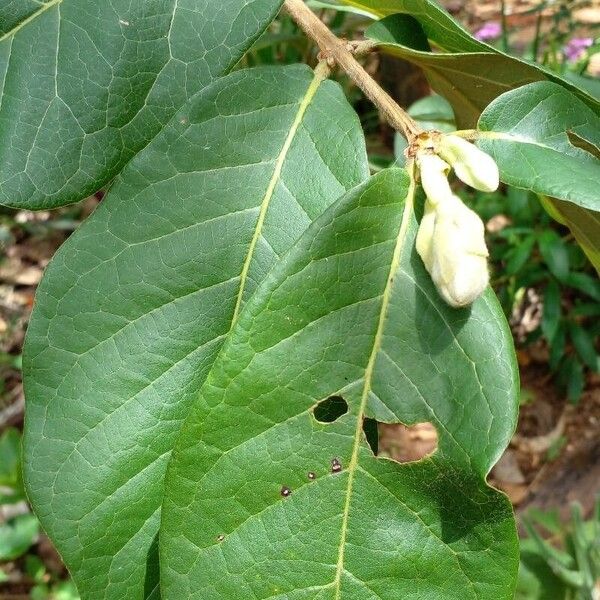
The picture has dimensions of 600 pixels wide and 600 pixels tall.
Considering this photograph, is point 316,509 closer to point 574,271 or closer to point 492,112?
point 492,112

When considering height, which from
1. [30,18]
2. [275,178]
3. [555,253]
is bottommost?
[555,253]

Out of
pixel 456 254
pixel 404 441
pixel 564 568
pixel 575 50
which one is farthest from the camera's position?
pixel 575 50

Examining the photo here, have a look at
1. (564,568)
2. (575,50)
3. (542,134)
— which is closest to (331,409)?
(542,134)

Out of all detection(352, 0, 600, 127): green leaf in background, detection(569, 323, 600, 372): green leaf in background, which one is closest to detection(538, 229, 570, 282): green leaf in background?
detection(569, 323, 600, 372): green leaf in background

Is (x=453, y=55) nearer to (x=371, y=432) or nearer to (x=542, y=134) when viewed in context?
(x=542, y=134)

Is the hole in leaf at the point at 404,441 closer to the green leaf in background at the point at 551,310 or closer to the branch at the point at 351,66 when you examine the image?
the green leaf in background at the point at 551,310

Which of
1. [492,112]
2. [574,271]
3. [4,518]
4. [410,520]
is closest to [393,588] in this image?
[410,520]

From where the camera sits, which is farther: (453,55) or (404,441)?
(404,441)
